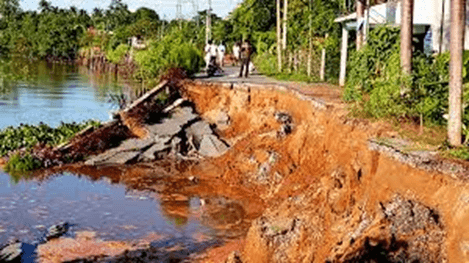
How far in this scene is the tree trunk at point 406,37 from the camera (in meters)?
16.6

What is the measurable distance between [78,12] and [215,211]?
324 feet

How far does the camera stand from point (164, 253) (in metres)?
14.7

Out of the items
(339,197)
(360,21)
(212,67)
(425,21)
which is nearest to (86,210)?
(339,197)

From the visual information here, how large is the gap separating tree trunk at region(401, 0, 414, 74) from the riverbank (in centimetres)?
182

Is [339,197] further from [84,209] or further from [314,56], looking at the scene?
[314,56]

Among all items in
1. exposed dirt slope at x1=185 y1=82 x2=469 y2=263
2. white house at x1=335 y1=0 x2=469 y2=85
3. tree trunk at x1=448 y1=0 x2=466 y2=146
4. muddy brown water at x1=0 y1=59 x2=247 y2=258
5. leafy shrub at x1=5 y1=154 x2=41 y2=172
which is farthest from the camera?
leafy shrub at x1=5 y1=154 x2=41 y2=172

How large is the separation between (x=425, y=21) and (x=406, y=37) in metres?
6.74

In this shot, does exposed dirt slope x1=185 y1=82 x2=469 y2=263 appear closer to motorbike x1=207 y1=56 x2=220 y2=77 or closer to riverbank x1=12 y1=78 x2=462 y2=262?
riverbank x1=12 y1=78 x2=462 y2=262

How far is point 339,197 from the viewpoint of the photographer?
1356cm

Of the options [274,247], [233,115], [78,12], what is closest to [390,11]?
[233,115]

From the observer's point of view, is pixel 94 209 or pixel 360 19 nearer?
pixel 94 209

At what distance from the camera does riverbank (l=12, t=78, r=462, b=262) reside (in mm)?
10336

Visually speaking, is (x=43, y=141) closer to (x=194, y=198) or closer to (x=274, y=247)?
(x=194, y=198)

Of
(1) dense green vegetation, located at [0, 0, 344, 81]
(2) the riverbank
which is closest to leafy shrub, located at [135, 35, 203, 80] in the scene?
(1) dense green vegetation, located at [0, 0, 344, 81]
